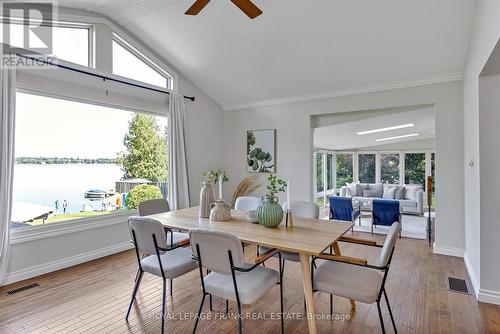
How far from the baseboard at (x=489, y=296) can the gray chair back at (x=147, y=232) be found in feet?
9.56

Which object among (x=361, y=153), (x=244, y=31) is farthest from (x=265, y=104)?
(x=361, y=153)

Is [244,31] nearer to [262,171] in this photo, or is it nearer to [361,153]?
[262,171]

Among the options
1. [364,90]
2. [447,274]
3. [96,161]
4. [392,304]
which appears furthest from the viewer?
[364,90]

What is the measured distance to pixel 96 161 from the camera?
13.0 ft

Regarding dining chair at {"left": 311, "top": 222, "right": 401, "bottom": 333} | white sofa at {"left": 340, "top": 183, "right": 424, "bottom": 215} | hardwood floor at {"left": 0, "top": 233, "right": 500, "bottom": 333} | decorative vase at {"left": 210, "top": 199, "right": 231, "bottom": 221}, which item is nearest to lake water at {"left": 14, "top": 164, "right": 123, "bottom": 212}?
hardwood floor at {"left": 0, "top": 233, "right": 500, "bottom": 333}

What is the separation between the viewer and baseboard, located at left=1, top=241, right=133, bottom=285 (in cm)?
308

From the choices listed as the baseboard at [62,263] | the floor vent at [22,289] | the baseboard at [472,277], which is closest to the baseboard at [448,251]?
the baseboard at [472,277]

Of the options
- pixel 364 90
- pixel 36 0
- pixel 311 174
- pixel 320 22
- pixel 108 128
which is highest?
pixel 36 0

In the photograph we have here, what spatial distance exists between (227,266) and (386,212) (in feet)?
14.6

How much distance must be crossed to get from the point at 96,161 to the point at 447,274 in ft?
15.7

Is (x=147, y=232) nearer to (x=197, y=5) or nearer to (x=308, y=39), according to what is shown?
(x=197, y=5)

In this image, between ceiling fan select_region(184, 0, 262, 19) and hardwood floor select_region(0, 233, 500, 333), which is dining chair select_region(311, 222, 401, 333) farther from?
ceiling fan select_region(184, 0, 262, 19)

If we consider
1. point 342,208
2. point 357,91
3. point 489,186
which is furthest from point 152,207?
point 342,208

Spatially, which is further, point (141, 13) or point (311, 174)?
point (311, 174)
